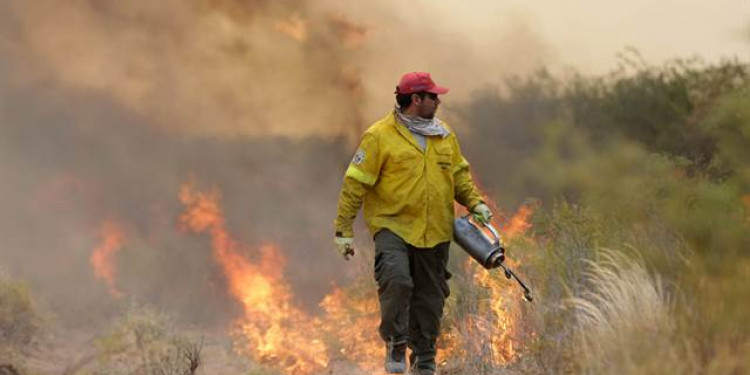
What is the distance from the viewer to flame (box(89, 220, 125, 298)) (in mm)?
12516

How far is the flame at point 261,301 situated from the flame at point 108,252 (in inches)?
33.8

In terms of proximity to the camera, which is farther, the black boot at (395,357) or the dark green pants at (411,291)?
the black boot at (395,357)

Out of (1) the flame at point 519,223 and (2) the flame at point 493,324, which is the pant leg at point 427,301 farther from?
(1) the flame at point 519,223

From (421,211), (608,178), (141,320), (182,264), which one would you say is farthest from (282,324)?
(421,211)

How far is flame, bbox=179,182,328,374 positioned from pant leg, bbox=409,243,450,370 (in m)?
2.54

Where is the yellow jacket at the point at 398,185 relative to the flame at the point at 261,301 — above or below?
below

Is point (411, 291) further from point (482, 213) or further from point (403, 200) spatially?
point (482, 213)

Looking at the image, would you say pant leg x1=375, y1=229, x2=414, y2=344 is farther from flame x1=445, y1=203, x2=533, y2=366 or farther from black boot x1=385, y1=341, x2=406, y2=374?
flame x1=445, y1=203, x2=533, y2=366

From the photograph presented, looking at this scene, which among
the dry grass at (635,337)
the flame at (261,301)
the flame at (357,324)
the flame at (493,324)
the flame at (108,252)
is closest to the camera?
the dry grass at (635,337)

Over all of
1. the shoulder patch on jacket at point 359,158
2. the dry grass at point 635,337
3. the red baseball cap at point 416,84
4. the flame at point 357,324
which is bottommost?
the dry grass at point 635,337

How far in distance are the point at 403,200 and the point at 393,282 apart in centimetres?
46

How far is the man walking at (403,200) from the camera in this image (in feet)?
18.4

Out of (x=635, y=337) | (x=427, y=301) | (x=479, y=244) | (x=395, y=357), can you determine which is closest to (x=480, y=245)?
(x=479, y=244)

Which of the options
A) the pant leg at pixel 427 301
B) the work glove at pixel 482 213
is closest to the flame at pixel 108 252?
the pant leg at pixel 427 301
